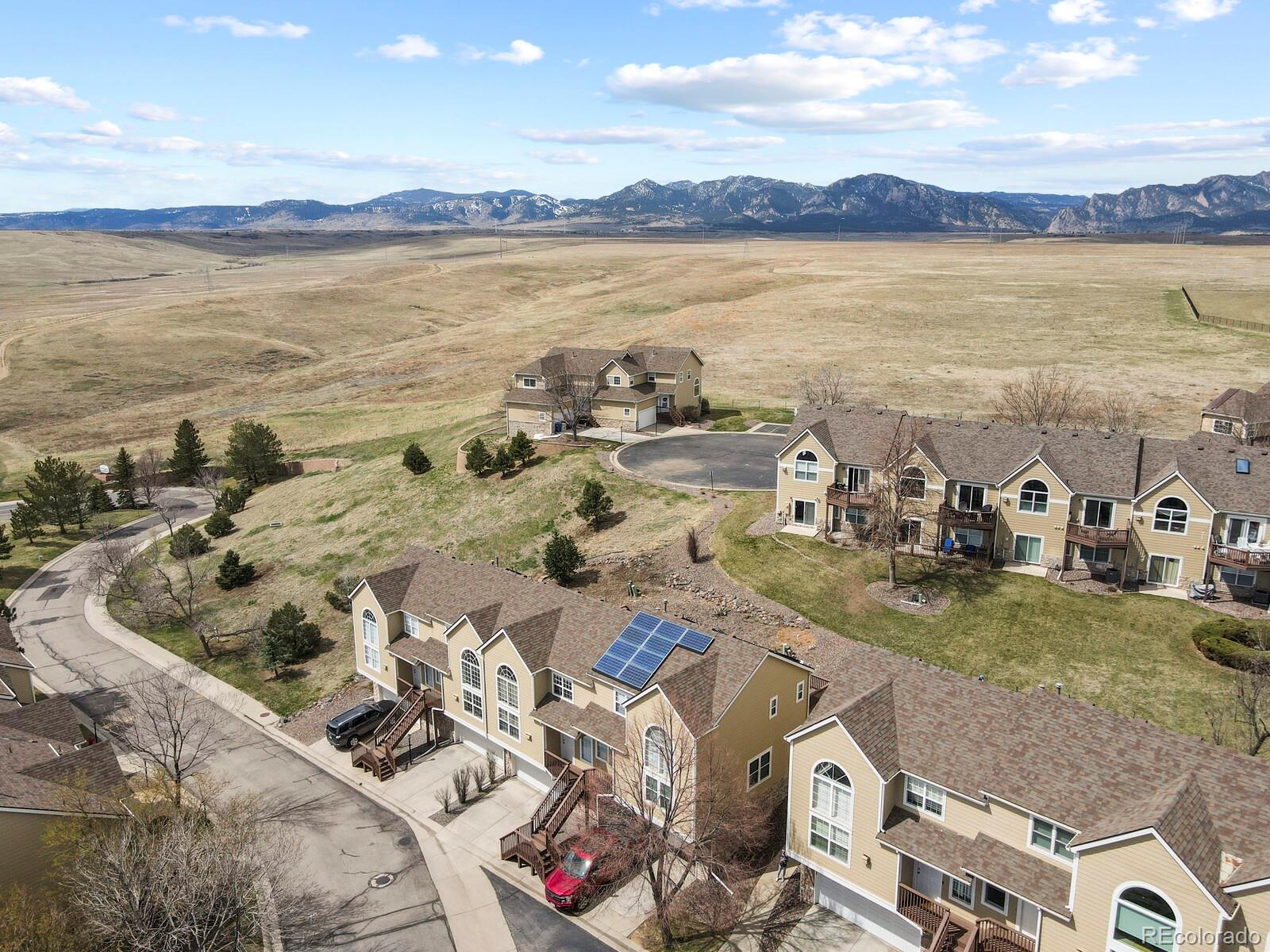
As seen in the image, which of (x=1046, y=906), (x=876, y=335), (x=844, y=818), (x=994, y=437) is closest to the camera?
(x=1046, y=906)

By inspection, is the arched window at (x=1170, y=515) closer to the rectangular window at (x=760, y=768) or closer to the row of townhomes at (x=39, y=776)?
the rectangular window at (x=760, y=768)

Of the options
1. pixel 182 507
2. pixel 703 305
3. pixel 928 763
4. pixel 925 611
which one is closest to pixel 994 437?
pixel 925 611

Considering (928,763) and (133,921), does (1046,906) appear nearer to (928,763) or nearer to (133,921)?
(928,763)

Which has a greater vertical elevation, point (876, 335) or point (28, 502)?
point (876, 335)

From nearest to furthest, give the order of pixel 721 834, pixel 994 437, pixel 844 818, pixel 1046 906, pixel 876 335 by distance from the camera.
Answer: pixel 1046 906
pixel 844 818
pixel 721 834
pixel 994 437
pixel 876 335

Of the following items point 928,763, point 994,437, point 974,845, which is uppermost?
point 994,437

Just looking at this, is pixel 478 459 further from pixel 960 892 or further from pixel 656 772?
pixel 960 892

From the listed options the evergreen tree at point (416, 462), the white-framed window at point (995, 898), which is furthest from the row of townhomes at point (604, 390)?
the white-framed window at point (995, 898)
